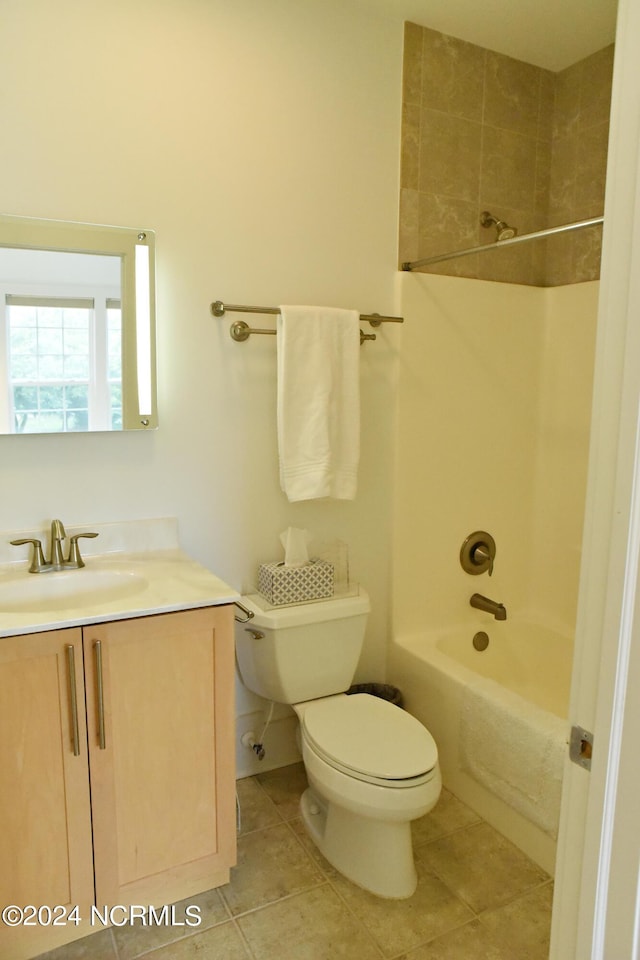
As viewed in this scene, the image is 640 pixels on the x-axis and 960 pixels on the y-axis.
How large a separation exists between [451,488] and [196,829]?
1502 millimetres

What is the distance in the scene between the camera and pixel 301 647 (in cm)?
210

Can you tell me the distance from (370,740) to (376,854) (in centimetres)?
31

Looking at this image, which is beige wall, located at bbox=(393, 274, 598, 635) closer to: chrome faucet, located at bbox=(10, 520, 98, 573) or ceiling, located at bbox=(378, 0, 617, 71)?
ceiling, located at bbox=(378, 0, 617, 71)

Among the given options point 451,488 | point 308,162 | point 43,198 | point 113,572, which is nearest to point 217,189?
point 308,162

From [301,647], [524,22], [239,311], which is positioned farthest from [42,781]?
[524,22]

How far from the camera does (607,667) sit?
2.48ft

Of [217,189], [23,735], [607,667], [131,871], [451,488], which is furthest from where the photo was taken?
[451,488]

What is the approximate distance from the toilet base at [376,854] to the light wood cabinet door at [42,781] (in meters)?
0.71

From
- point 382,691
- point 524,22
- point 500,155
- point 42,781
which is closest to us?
point 42,781

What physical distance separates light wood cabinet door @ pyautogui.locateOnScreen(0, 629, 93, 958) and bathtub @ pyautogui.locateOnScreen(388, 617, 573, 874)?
1.17 meters

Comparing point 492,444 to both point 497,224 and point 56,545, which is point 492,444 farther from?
point 56,545

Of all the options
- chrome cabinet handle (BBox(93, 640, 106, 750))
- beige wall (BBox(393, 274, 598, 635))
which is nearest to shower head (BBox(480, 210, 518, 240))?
beige wall (BBox(393, 274, 598, 635))

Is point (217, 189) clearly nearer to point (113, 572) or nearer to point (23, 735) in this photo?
point (113, 572)

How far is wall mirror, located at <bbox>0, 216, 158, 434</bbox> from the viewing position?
1803 mm
